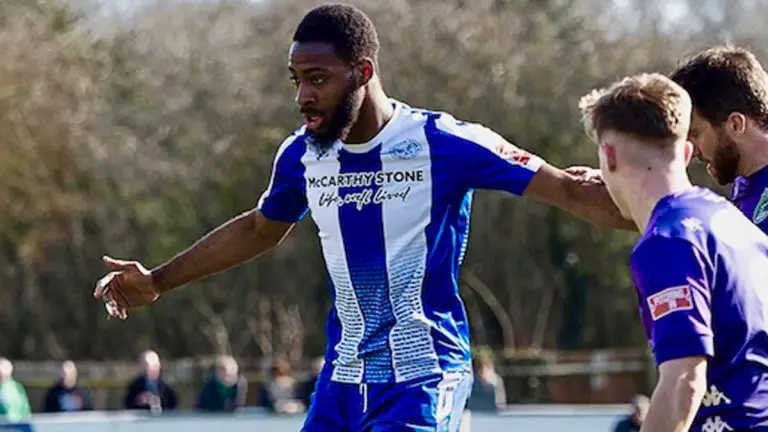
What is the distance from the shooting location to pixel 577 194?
20.5ft

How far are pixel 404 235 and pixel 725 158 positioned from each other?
4.19 feet

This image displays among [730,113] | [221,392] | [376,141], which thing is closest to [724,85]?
[730,113]

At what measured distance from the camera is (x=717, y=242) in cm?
436

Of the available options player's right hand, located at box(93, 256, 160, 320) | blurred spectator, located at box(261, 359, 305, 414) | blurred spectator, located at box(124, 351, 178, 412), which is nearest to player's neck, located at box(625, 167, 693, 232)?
player's right hand, located at box(93, 256, 160, 320)

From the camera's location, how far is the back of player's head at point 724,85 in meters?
5.58

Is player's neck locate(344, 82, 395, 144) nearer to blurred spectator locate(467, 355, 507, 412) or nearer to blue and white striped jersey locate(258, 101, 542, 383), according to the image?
blue and white striped jersey locate(258, 101, 542, 383)

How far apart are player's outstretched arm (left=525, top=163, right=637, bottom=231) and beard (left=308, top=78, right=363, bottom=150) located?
0.72 m

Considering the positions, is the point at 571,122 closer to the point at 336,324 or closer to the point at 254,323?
the point at 254,323

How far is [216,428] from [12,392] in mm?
3045

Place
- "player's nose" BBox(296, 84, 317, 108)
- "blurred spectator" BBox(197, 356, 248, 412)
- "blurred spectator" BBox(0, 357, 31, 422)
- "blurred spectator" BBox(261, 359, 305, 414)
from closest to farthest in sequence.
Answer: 1. "player's nose" BBox(296, 84, 317, 108)
2. "blurred spectator" BBox(0, 357, 31, 422)
3. "blurred spectator" BBox(261, 359, 305, 414)
4. "blurred spectator" BBox(197, 356, 248, 412)

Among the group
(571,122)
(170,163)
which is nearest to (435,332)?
(571,122)

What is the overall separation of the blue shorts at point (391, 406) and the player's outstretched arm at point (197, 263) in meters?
0.89

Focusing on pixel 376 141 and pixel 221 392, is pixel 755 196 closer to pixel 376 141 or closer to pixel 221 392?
pixel 376 141

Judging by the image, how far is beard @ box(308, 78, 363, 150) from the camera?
20.7 feet
